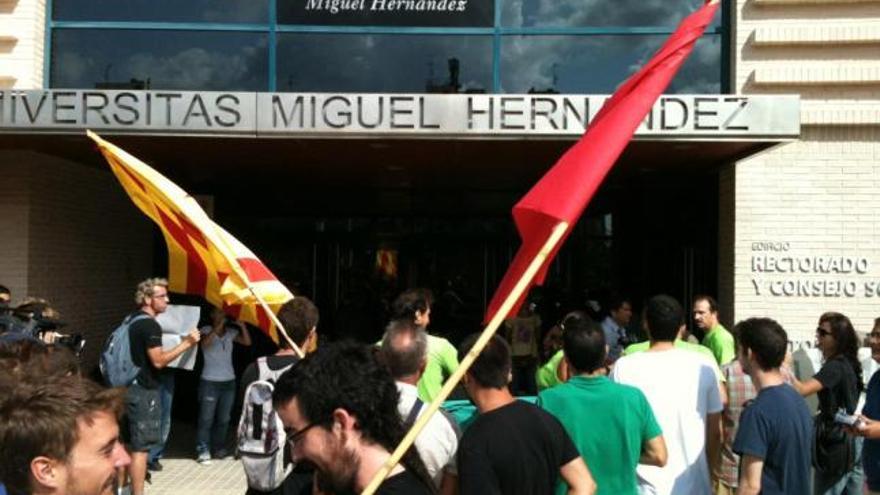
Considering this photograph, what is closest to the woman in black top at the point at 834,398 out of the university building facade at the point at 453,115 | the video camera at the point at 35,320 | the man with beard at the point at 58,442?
the university building facade at the point at 453,115

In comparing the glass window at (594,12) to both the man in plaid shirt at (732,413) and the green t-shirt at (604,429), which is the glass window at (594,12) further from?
the green t-shirt at (604,429)

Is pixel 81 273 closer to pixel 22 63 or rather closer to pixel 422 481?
pixel 22 63

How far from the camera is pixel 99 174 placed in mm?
11750

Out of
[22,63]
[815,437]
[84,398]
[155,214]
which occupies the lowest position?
[815,437]

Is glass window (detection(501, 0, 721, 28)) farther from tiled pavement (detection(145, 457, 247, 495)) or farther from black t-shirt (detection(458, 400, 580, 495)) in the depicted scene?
black t-shirt (detection(458, 400, 580, 495))

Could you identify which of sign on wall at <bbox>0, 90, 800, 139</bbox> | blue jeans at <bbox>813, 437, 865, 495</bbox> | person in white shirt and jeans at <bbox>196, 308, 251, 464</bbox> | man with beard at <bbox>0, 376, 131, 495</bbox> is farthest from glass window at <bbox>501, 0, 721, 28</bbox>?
man with beard at <bbox>0, 376, 131, 495</bbox>

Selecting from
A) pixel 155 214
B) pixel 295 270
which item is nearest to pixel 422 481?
pixel 155 214

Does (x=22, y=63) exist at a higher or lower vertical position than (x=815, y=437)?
higher

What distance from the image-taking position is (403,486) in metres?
2.43

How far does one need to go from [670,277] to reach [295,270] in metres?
7.01

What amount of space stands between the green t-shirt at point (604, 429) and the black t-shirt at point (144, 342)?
4381 millimetres

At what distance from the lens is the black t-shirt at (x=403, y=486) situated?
7.87 ft

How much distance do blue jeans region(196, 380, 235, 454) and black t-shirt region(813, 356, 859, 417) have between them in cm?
609

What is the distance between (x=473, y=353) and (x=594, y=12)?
27.9ft
